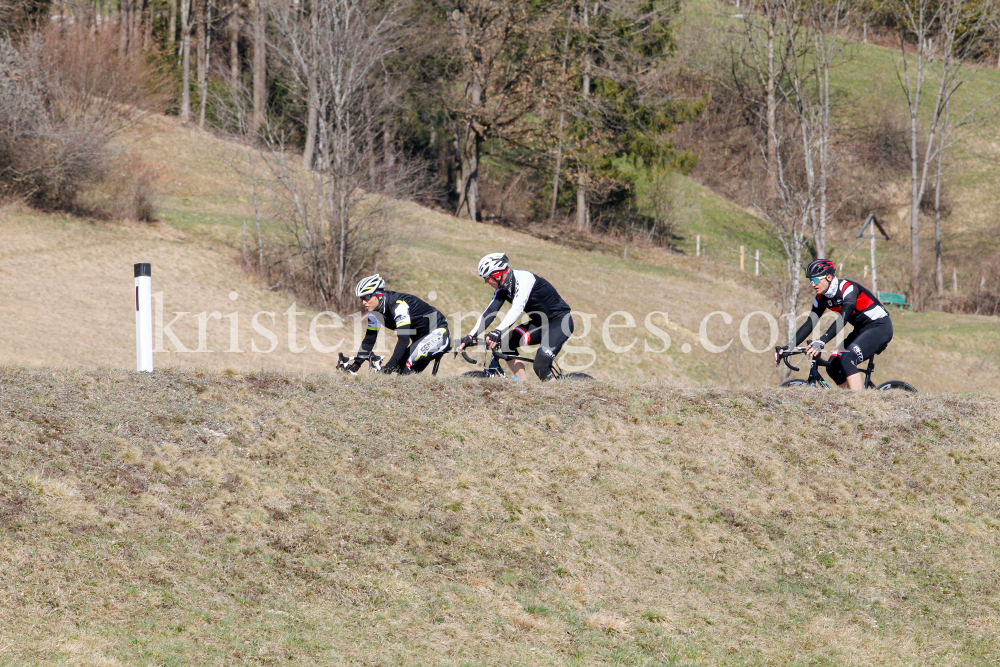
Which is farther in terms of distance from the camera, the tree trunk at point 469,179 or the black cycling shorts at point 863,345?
the tree trunk at point 469,179

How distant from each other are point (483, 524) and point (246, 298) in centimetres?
2150

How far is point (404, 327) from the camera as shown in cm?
1193

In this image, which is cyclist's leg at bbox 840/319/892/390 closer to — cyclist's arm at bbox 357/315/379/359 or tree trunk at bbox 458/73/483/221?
cyclist's arm at bbox 357/315/379/359

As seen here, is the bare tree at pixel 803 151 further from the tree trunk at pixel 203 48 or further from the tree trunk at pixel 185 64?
the tree trunk at pixel 203 48

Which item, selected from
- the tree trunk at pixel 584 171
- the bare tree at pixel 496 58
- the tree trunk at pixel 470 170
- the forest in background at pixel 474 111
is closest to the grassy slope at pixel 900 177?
the forest in background at pixel 474 111

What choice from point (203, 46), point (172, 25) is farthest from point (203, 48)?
point (172, 25)

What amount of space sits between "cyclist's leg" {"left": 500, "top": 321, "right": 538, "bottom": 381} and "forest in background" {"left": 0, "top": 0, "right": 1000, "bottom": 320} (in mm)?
13204

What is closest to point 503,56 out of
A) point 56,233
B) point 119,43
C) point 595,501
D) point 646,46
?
point 646,46

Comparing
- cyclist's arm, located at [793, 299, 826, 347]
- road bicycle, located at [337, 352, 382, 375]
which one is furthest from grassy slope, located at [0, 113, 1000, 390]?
cyclist's arm, located at [793, 299, 826, 347]

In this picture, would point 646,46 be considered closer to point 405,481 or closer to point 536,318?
point 536,318

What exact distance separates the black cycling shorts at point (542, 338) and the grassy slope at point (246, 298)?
425 inches

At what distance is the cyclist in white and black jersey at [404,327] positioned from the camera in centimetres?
1180

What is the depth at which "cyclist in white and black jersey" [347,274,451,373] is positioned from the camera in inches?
465

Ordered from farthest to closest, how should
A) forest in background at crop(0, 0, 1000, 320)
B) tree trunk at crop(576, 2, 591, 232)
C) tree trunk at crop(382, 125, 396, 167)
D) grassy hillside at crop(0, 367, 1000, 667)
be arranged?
tree trunk at crop(576, 2, 591, 232), tree trunk at crop(382, 125, 396, 167), forest in background at crop(0, 0, 1000, 320), grassy hillside at crop(0, 367, 1000, 667)
